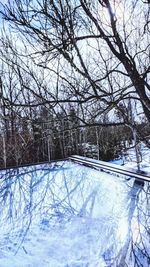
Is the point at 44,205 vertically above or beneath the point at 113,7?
beneath

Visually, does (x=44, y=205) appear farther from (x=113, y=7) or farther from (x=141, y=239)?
(x=113, y=7)

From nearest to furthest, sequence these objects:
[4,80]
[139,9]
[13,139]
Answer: [139,9]
[13,139]
[4,80]

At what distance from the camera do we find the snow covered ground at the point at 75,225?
60 cm

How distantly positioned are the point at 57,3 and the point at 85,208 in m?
1.41

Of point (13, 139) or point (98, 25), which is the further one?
point (13, 139)

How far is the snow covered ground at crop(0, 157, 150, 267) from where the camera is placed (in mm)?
597

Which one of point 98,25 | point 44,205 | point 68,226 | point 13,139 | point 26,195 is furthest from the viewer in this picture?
point 13,139

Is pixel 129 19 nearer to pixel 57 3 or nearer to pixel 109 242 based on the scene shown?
pixel 57 3

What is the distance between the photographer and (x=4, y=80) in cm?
654

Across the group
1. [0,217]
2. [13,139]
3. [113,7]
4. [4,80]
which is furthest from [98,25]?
[4,80]

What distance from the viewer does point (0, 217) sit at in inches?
38.8

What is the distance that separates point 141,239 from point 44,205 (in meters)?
0.54

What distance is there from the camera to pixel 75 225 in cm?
82

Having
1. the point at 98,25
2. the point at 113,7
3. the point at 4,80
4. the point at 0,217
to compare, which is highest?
the point at 4,80
